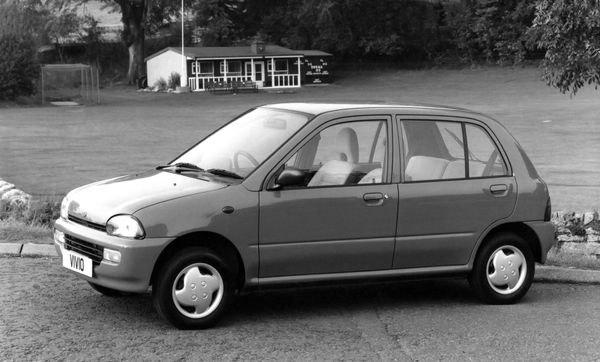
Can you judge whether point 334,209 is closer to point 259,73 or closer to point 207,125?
point 207,125

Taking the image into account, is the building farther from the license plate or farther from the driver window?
the license plate

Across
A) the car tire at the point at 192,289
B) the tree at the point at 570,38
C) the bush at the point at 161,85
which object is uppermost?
the tree at the point at 570,38

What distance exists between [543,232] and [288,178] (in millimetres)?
2232

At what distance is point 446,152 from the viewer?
728 cm

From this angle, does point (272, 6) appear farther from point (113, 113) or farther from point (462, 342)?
point (462, 342)

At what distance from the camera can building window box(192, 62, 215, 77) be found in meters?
70.8

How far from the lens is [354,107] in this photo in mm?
7098

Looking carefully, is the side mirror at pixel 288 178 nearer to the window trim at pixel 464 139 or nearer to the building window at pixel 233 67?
the window trim at pixel 464 139

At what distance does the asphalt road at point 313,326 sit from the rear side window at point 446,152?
1024 millimetres

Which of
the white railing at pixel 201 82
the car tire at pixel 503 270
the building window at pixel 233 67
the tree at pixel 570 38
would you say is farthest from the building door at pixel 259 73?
the car tire at pixel 503 270

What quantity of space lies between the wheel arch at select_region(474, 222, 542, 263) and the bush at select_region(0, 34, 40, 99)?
1931 inches

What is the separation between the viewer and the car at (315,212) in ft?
20.4

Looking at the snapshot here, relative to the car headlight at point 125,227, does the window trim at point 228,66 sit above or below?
below

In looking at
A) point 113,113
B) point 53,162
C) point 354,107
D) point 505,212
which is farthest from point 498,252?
point 113,113
